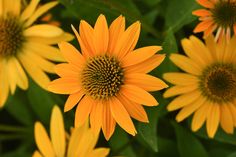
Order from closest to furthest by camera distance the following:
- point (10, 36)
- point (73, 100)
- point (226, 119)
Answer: point (73, 100) < point (226, 119) < point (10, 36)

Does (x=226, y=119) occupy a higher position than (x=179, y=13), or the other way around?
(x=179, y=13)

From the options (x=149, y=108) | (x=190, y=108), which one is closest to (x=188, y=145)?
(x=190, y=108)

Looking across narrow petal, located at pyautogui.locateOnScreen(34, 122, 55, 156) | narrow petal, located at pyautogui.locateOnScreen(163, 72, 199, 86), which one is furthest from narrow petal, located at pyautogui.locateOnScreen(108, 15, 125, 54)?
narrow petal, located at pyautogui.locateOnScreen(34, 122, 55, 156)

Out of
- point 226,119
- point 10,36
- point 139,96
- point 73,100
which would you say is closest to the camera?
point 139,96

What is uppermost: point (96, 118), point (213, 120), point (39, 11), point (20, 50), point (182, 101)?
point (39, 11)

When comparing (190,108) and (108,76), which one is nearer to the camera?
(108,76)

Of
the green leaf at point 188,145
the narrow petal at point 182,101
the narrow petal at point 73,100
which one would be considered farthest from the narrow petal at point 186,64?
the narrow petal at point 73,100

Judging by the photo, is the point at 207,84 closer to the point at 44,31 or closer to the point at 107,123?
the point at 107,123

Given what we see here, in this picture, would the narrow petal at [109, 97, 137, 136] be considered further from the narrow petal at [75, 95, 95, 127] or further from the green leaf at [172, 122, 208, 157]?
the green leaf at [172, 122, 208, 157]

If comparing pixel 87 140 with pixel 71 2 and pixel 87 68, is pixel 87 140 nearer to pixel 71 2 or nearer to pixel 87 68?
pixel 87 68
